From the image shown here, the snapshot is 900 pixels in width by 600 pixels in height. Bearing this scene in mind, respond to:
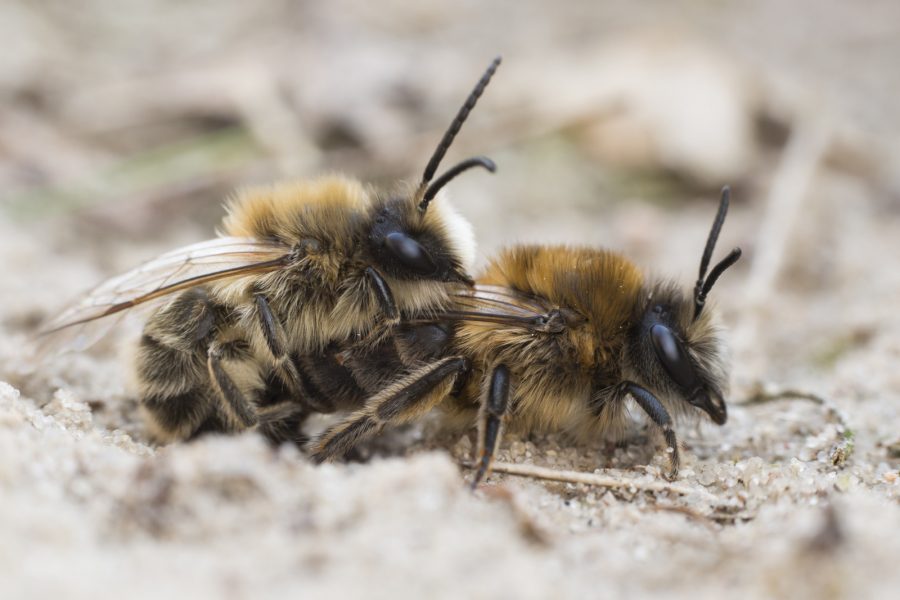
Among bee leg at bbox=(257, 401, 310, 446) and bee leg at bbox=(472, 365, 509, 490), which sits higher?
bee leg at bbox=(472, 365, 509, 490)

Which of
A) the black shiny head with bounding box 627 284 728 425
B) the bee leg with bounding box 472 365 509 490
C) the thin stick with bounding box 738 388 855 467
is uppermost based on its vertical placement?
the black shiny head with bounding box 627 284 728 425

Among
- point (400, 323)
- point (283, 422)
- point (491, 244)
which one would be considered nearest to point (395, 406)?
point (400, 323)

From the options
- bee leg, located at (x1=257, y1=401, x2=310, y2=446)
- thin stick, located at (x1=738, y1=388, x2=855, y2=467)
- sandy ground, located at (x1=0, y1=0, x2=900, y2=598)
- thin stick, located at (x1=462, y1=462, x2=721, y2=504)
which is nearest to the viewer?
sandy ground, located at (x1=0, y1=0, x2=900, y2=598)

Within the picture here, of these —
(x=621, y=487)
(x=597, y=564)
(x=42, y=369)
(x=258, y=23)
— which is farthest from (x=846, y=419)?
(x=258, y=23)

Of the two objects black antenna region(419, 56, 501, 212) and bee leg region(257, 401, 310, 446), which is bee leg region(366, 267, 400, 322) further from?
bee leg region(257, 401, 310, 446)

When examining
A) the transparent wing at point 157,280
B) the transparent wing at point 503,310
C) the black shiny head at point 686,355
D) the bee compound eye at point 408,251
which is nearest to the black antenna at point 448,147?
the bee compound eye at point 408,251

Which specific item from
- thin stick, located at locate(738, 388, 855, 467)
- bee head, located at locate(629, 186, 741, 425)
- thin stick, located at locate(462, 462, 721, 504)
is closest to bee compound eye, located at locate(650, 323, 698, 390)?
bee head, located at locate(629, 186, 741, 425)

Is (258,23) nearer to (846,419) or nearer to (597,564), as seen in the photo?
(846,419)

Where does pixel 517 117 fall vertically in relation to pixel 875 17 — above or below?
below
